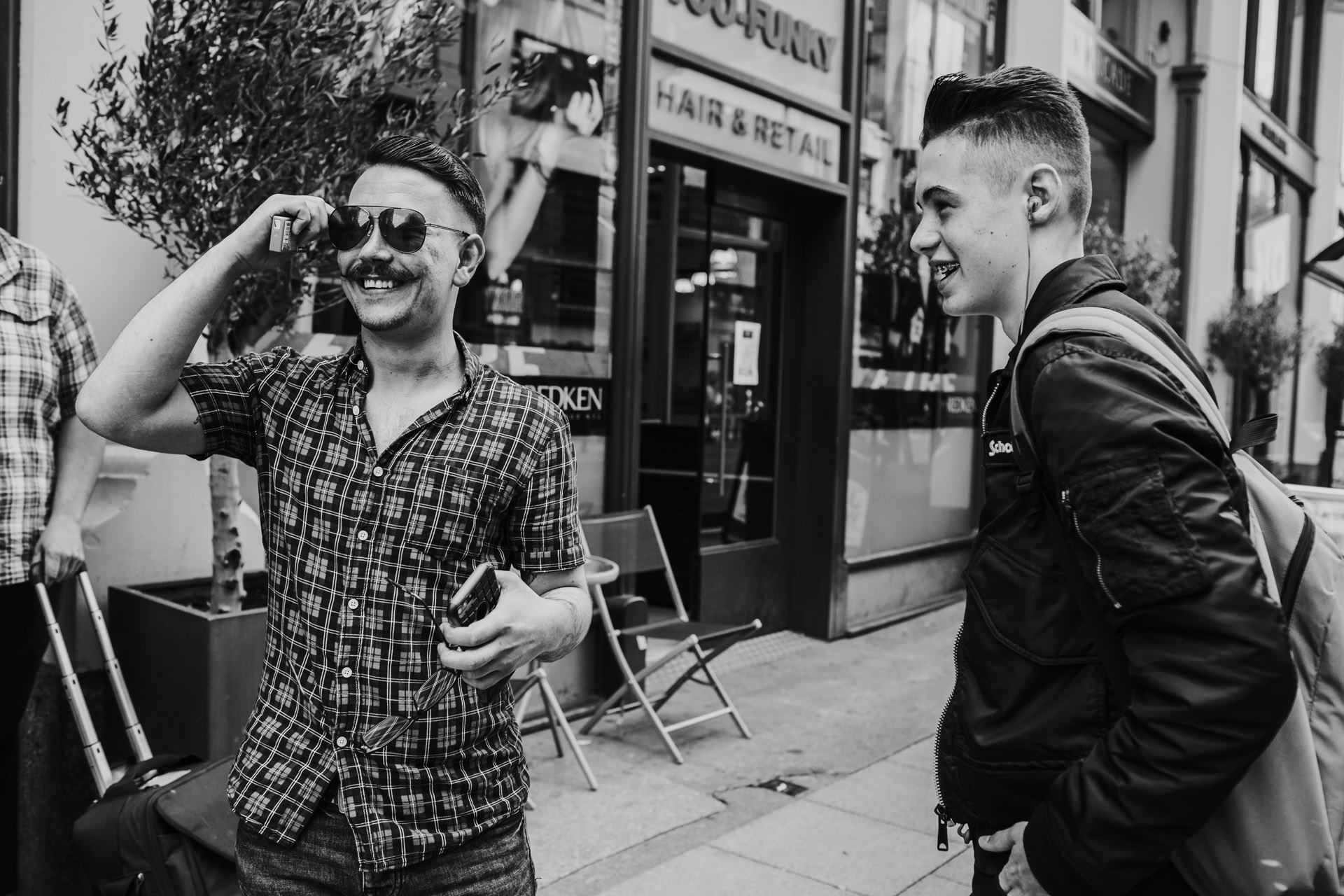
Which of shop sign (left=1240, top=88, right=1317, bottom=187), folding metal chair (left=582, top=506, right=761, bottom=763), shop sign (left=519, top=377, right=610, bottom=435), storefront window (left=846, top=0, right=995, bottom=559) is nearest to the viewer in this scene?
folding metal chair (left=582, top=506, right=761, bottom=763)

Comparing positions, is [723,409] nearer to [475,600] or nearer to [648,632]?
[648,632]

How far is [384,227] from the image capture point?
6.20 feet

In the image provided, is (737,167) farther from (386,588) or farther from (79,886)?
(386,588)

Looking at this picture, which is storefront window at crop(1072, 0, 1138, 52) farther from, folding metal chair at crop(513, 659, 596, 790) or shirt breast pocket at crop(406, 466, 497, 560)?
shirt breast pocket at crop(406, 466, 497, 560)

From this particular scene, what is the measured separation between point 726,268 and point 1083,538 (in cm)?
577

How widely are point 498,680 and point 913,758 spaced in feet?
12.6

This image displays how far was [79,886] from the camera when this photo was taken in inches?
139

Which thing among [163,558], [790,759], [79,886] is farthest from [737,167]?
[79,886]

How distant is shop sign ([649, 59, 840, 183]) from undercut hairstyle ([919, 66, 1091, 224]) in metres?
4.19

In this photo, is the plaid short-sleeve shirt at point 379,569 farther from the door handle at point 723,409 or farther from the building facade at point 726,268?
the door handle at point 723,409

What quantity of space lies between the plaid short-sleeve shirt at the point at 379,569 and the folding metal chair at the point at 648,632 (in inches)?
116

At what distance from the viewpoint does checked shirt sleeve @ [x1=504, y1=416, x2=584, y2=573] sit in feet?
6.23

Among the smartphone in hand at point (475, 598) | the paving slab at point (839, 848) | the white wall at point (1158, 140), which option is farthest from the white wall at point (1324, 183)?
the smartphone in hand at point (475, 598)

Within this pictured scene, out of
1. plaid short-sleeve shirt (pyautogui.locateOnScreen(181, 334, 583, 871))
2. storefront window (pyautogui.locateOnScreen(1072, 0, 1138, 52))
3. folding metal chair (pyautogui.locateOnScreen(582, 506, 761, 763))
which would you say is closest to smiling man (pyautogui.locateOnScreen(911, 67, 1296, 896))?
plaid short-sleeve shirt (pyautogui.locateOnScreen(181, 334, 583, 871))
